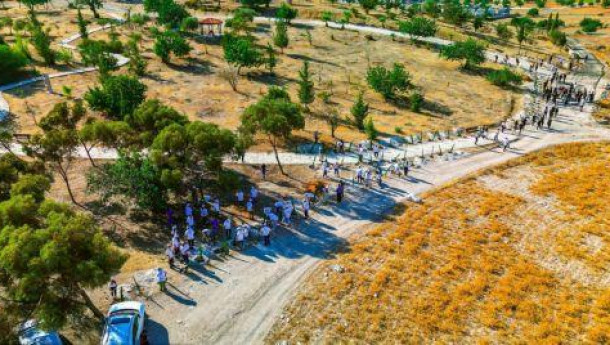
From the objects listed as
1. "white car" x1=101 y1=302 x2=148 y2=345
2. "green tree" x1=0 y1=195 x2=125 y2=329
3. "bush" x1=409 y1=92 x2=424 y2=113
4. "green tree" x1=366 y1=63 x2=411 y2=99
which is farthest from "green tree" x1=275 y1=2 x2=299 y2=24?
"white car" x1=101 y1=302 x2=148 y2=345

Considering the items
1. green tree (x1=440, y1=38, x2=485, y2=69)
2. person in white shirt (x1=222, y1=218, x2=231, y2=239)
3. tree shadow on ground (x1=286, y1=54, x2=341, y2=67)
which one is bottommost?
person in white shirt (x1=222, y1=218, x2=231, y2=239)

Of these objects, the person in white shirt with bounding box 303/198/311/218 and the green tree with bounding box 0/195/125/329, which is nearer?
the green tree with bounding box 0/195/125/329

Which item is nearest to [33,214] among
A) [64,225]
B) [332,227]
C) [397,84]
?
[64,225]

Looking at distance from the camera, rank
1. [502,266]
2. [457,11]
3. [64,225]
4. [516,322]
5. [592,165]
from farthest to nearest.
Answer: [457,11] → [592,165] → [502,266] → [516,322] → [64,225]

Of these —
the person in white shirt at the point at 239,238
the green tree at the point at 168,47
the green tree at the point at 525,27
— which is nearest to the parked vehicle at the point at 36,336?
the person in white shirt at the point at 239,238

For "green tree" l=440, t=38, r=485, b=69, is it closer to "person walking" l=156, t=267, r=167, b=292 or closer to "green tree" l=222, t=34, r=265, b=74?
"green tree" l=222, t=34, r=265, b=74

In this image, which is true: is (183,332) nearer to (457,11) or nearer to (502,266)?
(502,266)
